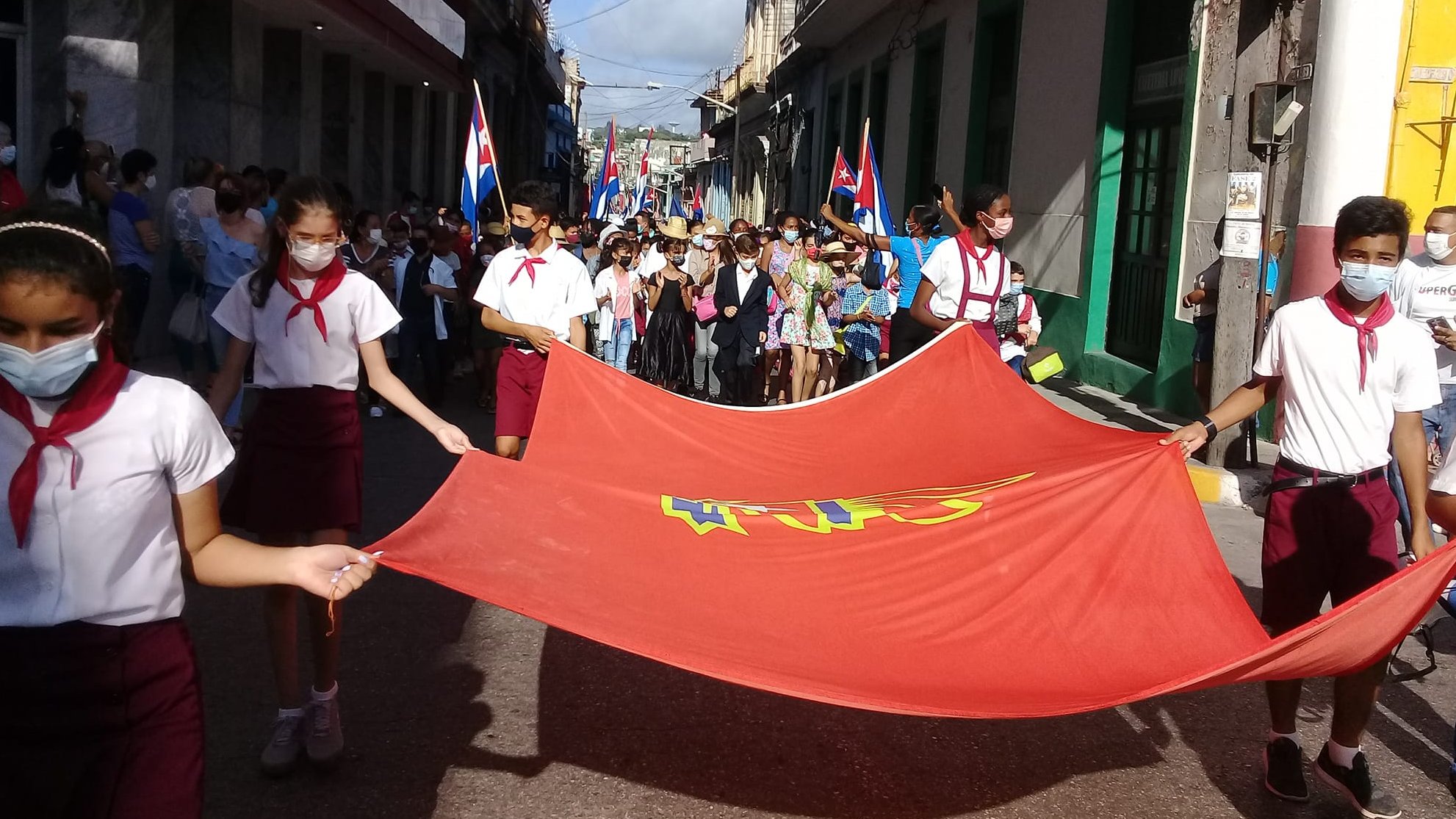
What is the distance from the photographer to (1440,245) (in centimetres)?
751

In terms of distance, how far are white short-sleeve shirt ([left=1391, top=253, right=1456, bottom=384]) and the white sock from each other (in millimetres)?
3705

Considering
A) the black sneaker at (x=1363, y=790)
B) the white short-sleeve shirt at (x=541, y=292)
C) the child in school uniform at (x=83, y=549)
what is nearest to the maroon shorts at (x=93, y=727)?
the child in school uniform at (x=83, y=549)

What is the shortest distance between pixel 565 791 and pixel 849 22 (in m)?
26.4

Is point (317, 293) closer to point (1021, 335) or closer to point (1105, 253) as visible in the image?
point (1021, 335)

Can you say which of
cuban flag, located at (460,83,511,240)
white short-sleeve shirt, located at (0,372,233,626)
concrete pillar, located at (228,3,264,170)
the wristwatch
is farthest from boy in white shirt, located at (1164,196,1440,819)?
concrete pillar, located at (228,3,264,170)

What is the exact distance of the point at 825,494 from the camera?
541 centimetres

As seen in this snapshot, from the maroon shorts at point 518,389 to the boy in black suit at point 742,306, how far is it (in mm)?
6550

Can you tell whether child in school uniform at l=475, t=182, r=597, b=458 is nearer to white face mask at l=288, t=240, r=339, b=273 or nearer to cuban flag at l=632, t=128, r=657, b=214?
white face mask at l=288, t=240, r=339, b=273

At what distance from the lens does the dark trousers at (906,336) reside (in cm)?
917

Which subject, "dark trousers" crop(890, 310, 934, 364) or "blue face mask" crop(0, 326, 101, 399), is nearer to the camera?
"blue face mask" crop(0, 326, 101, 399)

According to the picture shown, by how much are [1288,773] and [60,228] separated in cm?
389

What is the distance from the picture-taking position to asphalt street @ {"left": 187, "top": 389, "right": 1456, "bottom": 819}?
4.25m

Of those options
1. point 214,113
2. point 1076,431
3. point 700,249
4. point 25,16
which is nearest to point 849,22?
point 700,249

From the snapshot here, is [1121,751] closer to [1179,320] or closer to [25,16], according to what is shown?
[1179,320]
